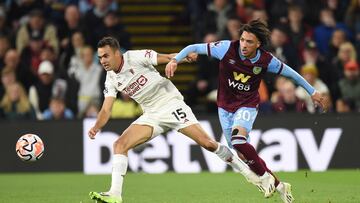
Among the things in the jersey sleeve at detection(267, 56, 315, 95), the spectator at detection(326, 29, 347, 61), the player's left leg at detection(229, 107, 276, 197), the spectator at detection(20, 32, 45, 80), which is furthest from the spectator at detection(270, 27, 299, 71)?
the player's left leg at detection(229, 107, 276, 197)

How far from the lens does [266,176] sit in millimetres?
11305

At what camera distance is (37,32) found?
773 inches

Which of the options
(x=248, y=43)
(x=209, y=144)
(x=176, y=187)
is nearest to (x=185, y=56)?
(x=248, y=43)

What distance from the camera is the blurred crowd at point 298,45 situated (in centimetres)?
1795

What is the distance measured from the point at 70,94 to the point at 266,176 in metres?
7.86

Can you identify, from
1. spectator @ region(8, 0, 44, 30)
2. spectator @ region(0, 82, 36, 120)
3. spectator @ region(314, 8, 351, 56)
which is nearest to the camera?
spectator @ region(0, 82, 36, 120)

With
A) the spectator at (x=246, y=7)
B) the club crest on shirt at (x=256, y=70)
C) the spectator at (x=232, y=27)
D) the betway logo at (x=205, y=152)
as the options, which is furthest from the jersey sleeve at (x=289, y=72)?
the spectator at (x=246, y=7)

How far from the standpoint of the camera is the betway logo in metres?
17.0

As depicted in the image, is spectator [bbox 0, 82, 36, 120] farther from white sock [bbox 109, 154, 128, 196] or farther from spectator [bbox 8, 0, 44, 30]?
white sock [bbox 109, 154, 128, 196]

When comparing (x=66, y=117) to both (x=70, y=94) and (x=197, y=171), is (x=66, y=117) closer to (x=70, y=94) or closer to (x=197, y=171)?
(x=70, y=94)

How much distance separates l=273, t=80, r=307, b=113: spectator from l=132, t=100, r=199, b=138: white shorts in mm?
6176

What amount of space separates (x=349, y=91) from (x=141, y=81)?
731 centimetres

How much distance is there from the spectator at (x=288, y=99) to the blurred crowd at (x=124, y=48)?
2cm

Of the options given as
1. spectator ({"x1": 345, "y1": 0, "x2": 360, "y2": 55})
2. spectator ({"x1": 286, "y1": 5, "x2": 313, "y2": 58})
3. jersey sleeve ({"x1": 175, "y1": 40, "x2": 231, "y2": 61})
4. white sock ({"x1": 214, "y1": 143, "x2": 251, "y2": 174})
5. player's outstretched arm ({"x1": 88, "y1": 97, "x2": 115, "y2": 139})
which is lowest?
white sock ({"x1": 214, "y1": 143, "x2": 251, "y2": 174})
